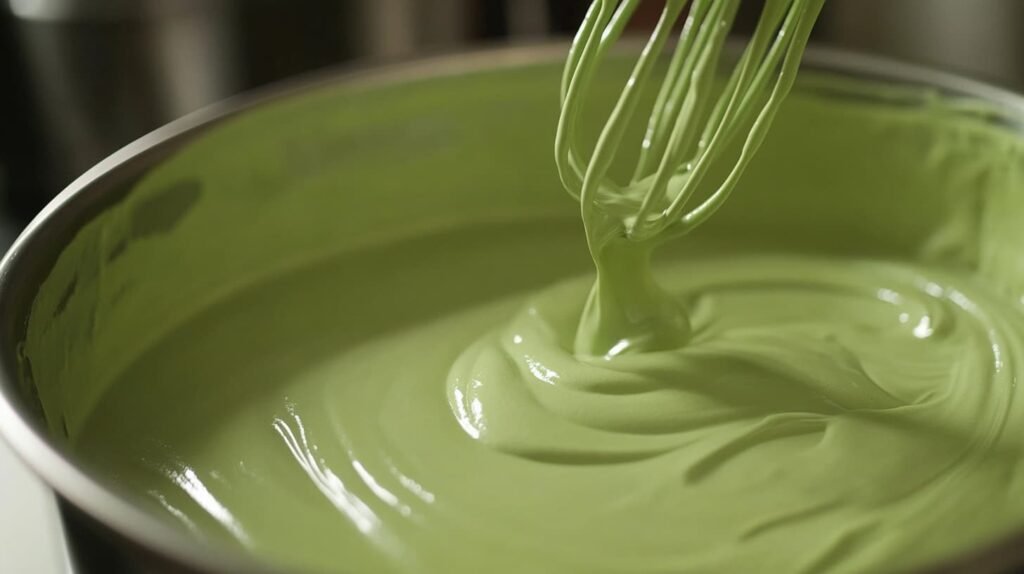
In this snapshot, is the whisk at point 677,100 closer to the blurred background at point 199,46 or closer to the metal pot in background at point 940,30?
the blurred background at point 199,46

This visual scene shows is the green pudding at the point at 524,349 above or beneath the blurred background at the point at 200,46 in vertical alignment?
beneath

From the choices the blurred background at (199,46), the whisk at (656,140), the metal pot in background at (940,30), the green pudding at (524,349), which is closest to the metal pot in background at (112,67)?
the blurred background at (199,46)

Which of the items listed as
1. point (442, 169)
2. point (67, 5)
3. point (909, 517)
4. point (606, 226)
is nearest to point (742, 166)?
point (606, 226)

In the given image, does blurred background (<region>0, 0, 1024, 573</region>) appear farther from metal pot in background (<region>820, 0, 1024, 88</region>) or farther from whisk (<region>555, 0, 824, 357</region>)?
whisk (<region>555, 0, 824, 357</region>)

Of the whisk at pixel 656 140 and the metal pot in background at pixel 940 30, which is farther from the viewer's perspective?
the metal pot in background at pixel 940 30
